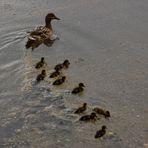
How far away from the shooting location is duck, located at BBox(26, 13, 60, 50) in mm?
9234

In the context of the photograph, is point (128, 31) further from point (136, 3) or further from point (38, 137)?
point (38, 137)

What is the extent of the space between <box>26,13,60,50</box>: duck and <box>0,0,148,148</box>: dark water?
0.14 m

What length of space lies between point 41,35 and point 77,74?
1.68m

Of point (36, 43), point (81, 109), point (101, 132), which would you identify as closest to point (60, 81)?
point (81, 109)

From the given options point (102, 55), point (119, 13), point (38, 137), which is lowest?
point (38, 137)

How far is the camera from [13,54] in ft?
29.3

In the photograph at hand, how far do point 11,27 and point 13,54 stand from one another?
3.60 ft

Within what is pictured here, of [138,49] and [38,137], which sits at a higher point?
[138,49]

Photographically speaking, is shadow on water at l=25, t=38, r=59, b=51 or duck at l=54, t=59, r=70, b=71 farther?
shadow on water at l=25, t=38, r=59, b=51

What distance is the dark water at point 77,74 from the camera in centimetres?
667

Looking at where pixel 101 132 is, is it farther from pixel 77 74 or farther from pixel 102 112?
pixel 77 74

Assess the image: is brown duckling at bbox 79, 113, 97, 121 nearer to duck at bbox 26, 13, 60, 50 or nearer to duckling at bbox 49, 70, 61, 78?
duckling at bbox 49, 70, 61, 78

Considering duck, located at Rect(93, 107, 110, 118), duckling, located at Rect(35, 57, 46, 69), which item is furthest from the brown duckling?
duckling, located at Rect(35, 57, 46, 69)

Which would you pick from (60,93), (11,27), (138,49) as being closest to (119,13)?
(138,49)
